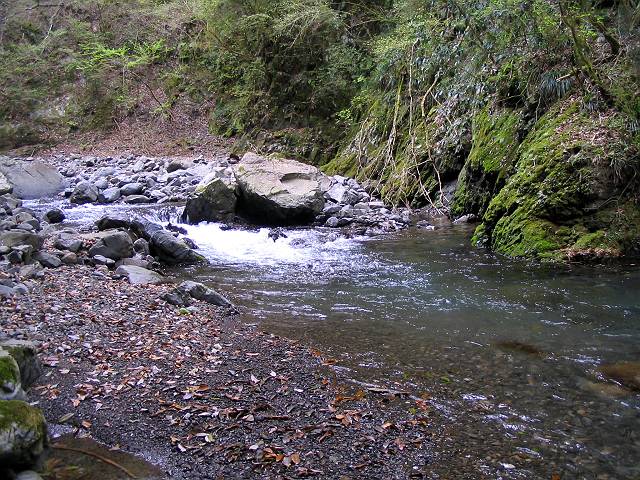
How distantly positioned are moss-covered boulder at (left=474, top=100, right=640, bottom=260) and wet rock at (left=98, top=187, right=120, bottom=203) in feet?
33.0

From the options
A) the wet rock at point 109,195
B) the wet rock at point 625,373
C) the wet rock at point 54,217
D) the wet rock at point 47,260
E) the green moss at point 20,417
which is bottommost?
the wet rock at point 109,195

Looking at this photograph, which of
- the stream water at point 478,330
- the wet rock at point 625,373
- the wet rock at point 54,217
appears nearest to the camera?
the stream water at point 478,330

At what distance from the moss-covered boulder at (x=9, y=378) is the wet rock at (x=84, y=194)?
12.0m

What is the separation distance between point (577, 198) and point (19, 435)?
7708mm

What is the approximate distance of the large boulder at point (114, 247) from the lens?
8117 mm

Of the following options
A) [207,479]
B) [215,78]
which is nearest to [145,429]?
[207,479]

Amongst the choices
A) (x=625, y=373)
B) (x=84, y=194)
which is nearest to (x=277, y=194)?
(x=84, y=194)

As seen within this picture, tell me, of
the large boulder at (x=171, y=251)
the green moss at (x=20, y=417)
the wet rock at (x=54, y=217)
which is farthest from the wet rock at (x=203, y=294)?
the wet rock at (x=54, y=217)

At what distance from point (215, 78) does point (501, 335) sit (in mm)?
20249

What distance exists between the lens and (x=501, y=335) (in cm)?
539

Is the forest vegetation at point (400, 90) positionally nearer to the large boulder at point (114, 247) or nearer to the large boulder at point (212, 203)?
the large boulder at point (212, 203)

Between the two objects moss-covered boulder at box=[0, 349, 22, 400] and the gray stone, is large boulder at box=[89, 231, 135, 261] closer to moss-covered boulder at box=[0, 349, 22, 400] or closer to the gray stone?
moss-covered boulder at box=[0, 349, 22, 400]

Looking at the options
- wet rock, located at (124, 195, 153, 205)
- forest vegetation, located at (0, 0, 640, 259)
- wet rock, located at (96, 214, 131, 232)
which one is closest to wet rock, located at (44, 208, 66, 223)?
wet rock, located at (96, 214, 131, 232)

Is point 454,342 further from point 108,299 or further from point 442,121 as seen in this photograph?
point 442,121
